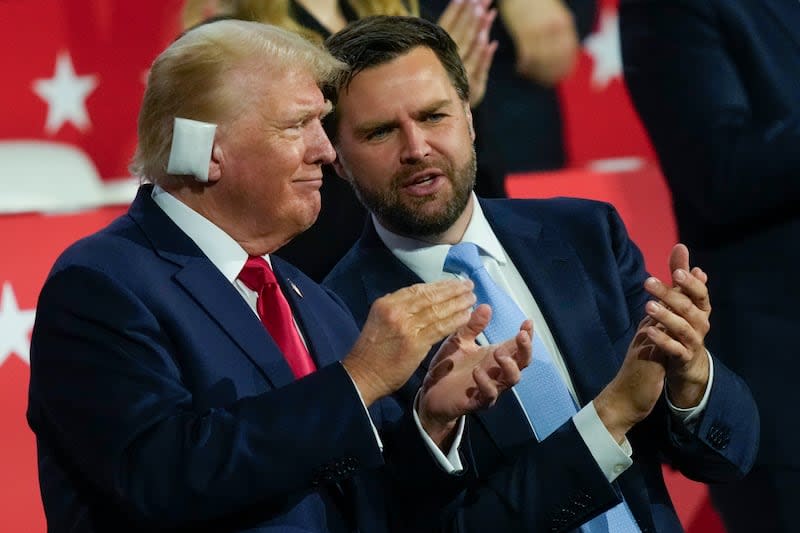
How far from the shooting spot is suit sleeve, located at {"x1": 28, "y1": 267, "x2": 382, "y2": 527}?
171 centimetres

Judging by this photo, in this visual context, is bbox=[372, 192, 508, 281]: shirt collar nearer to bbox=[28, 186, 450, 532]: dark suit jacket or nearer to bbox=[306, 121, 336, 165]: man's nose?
bbox=[306, 121, 336, 165]: man's nose

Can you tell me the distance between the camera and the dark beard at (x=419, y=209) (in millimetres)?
2355

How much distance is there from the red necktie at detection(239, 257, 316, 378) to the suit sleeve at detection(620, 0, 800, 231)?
3.02 ft

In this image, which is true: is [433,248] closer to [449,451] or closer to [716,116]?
[449,451]

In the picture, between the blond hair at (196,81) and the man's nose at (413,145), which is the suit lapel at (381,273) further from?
the blond hair at (196,81)

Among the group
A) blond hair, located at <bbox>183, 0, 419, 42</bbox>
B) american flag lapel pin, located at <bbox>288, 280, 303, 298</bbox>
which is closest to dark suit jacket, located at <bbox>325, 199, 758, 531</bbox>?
american flag lapel pin, located at <bbox>288, 280, 303, 298</bbox>

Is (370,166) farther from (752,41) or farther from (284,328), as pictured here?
(752,41)

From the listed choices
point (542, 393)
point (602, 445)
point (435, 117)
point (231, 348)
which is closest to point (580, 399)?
point (542, 393)

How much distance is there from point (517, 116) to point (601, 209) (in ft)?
2.14

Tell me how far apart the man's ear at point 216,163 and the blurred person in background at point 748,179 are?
38.2 inches

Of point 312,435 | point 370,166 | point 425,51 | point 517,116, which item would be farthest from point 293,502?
point 517,116

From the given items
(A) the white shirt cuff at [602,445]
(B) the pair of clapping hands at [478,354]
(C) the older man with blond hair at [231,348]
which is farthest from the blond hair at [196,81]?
(A) the white shirt cuff at [602,445]

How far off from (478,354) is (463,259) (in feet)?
1.01

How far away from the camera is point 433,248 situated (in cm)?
237
